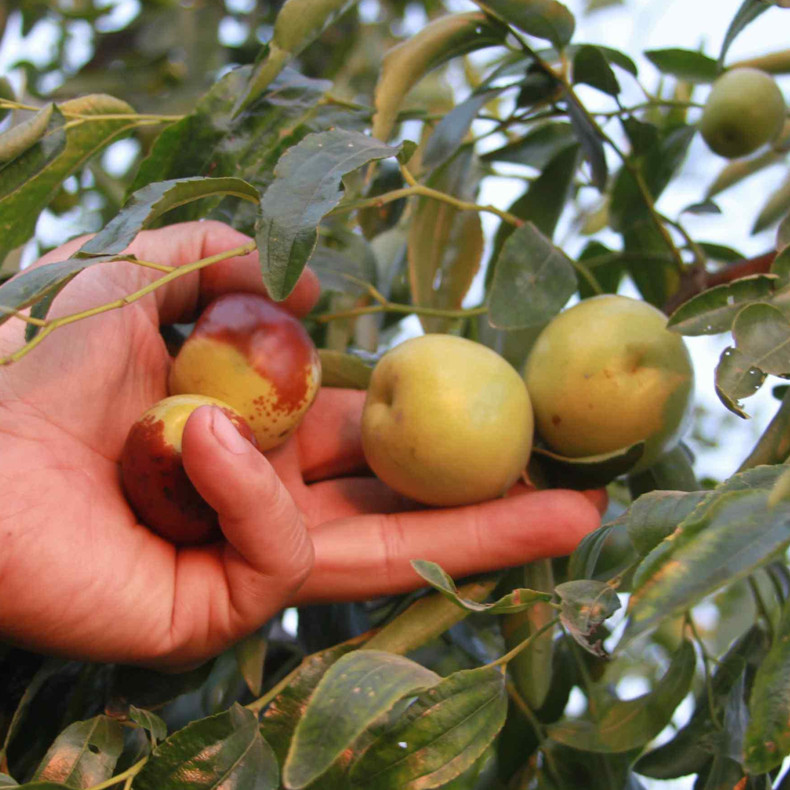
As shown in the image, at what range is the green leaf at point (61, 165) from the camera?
39.0 inches

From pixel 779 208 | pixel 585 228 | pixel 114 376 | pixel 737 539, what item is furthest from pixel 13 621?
pixel 585 228

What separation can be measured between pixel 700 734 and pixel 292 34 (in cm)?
97

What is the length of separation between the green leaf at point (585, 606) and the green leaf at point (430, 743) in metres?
0.11

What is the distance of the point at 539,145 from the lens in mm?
1347

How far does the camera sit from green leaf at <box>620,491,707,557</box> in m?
0.66

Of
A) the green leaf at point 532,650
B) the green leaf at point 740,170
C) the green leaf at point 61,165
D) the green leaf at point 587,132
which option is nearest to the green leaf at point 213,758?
the green leaf at point 532,650

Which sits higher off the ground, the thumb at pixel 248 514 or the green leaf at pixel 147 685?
the thumb at pixel 248 514

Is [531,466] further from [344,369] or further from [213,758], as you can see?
[213,758]

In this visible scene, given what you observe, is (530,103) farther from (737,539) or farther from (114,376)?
(737,539)

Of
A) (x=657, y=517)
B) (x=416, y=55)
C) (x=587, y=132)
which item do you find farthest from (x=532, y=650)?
(x=416, y=55)

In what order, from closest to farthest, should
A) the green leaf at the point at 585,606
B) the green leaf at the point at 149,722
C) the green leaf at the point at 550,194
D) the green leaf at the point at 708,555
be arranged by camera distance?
the green leaf at the point at 708,555, the green leaf at the point at 585,606, the green leaf at the point at 149,722, the green leaf at the point at 550,194

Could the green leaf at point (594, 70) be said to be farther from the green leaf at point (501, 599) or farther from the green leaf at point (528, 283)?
the green leaf at point (501, 599)

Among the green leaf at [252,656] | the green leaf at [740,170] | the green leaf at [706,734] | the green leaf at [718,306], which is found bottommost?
the green leaf at [706,734]

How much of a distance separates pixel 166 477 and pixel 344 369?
39cm
